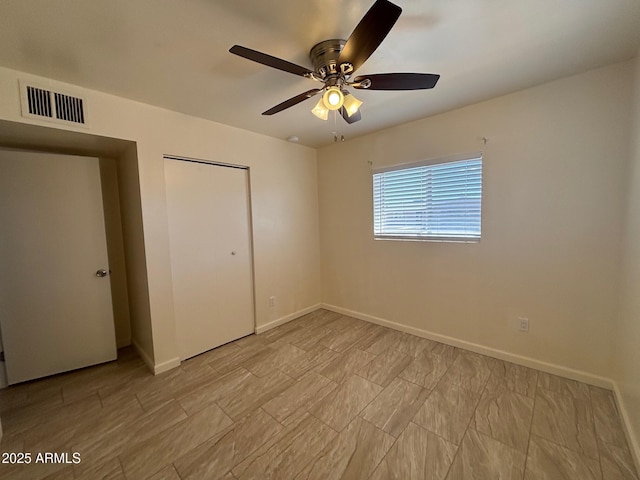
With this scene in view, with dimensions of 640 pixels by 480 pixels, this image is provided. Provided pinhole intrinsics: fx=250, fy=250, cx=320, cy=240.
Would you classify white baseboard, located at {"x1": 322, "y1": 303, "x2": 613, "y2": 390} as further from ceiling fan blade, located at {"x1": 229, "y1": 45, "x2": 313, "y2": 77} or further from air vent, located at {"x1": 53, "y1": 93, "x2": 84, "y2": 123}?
air vent, located at {"x1": 53, "y1": 93, "x2": 84, "y2": 123}

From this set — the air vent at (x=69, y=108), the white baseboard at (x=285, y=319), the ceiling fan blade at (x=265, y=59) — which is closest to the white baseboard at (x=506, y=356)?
the white baseboard at (x=285, y=319)

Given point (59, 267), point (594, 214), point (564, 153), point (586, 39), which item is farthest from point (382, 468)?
point (59, 267)

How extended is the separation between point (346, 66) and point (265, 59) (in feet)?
1.42

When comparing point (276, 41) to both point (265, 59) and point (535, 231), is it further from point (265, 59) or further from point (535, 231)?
point (535, 231)

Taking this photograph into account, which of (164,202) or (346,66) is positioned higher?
(346,66)

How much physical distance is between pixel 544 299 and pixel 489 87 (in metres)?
1.81

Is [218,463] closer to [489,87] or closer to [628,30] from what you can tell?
[489,87]

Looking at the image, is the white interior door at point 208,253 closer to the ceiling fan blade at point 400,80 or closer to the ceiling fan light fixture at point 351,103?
the ceiling fan light fixture at point 351,103

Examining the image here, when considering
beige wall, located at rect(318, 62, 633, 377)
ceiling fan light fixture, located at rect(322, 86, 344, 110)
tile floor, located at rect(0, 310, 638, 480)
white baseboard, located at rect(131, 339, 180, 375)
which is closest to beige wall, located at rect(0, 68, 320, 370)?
white baseboard, located at rect(131, 339, 180, 375)

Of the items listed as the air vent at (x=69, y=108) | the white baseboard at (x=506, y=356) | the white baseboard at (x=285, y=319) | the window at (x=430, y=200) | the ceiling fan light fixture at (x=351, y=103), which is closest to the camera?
the ceiling fan light fixture at (x=351, y=103)

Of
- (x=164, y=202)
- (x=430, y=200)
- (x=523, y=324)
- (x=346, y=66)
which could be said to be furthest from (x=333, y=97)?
(x=523, y=324)

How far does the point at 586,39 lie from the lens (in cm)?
149

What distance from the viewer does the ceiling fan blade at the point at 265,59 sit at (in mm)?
1138

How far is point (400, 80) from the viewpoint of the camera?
1394 mm
